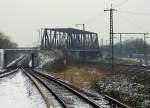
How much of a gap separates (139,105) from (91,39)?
138036 millimetres

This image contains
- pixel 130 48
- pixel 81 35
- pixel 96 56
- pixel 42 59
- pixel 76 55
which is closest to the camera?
pixel 42 59

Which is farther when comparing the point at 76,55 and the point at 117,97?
the point at 76,55

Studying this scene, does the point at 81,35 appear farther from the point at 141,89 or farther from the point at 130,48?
the point at 141,89

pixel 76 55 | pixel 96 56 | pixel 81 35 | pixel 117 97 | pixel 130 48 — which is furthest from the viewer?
pixel 130 48

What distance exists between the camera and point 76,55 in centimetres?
11975

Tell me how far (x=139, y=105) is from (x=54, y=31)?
397 feet

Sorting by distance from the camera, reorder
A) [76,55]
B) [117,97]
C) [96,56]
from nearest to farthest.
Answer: [117,97] → [76,55] → [96,56]

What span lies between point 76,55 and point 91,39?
1435 inches

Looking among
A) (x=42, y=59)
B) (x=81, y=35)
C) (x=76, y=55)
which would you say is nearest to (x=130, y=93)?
(x=42, y=59)

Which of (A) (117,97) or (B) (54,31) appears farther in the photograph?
(B) (54,31)

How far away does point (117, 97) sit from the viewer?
21.3m

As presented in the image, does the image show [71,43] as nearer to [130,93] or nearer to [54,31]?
[54,31]

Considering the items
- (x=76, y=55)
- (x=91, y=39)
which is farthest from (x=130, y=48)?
(x=76, y=55)

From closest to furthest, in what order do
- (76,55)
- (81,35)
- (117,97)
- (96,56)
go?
(117,97)
(76,55)
(96,56)
(81,35)
